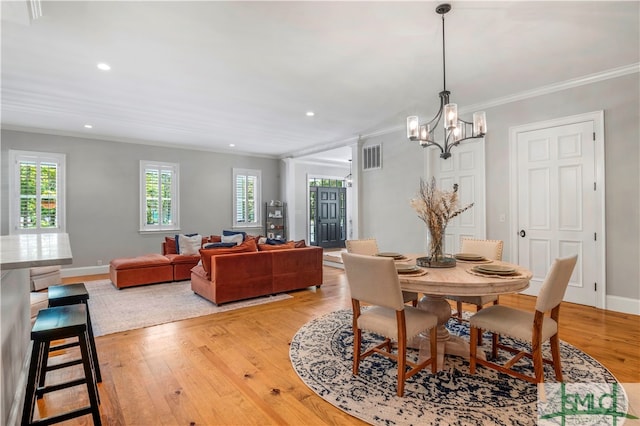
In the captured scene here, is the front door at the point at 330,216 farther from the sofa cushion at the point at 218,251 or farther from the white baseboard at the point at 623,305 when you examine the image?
the white baseboard at the point at 623,305

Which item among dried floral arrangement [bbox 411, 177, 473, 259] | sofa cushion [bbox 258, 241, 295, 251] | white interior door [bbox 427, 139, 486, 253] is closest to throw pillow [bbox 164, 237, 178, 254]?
sofa cushion [bbox 258, 241, 295, 251]

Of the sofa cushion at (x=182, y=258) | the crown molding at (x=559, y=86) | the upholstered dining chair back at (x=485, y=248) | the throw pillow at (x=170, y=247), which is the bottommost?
the sofa cushion at (x=182, y=258)

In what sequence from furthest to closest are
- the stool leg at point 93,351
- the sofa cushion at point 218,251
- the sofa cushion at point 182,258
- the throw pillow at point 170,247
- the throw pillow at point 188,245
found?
the throw pillow at point 170,247
the throw pillow at point 188,245
the sofa cushion at point 182,258
the sofa cushion at point 218,251
the stool leg at point 93,351

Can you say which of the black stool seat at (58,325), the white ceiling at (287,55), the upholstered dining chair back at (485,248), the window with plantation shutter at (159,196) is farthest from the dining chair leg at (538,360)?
the window with plantation shutter at (159,196)

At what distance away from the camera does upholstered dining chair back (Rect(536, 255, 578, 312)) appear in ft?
6.83

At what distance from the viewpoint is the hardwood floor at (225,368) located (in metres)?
2.04

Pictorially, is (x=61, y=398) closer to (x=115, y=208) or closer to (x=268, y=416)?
(x=268, y=416)

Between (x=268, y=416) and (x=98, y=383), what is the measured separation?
1331 millimetres

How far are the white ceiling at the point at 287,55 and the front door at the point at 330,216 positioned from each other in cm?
457

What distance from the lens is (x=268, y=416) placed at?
200 cm

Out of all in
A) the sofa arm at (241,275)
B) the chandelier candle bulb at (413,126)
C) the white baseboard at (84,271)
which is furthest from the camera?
the white baseboard at (84,271)

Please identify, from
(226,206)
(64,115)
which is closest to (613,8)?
(64,115)

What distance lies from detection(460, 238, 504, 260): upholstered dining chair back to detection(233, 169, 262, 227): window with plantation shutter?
6106 mm

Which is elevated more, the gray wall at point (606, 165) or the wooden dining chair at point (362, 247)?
the gray wall at point (606, 165)
